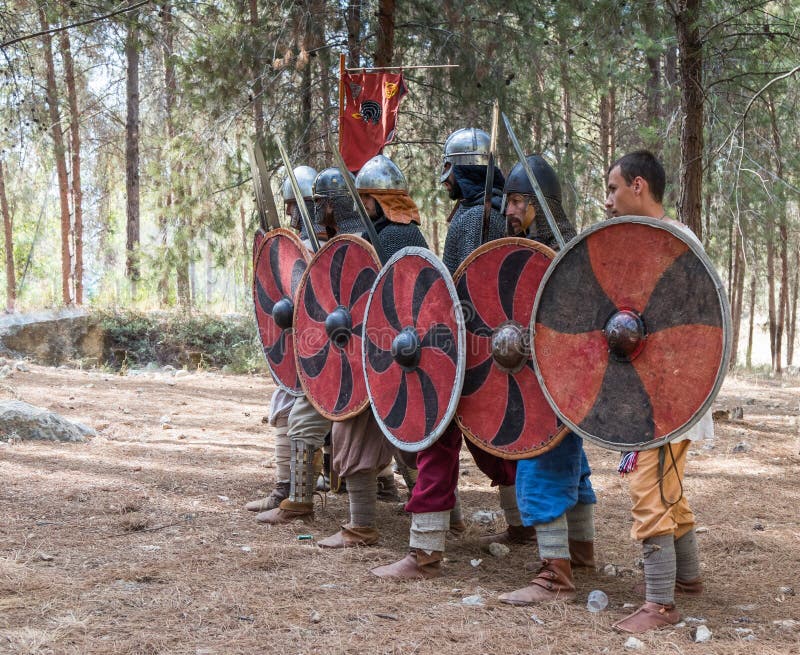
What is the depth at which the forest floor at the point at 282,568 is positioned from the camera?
2539 mm

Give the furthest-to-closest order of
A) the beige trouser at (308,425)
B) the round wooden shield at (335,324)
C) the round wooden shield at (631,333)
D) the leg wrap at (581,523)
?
the beige trouser at (308,425) < the round wooden shield at (335,324) < the leg wrap at (581,523) < the round wooden shield at (631,333)

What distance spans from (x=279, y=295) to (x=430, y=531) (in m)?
1.62

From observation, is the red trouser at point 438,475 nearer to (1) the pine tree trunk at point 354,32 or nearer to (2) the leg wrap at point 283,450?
(2) the leg wrap at point 283,450

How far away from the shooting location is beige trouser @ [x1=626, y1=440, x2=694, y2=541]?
2607 millimetres

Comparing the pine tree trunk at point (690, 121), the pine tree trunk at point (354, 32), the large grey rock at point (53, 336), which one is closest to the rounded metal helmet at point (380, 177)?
the pine tree trunk at point (690, 121)

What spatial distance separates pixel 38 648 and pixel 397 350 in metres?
1.59

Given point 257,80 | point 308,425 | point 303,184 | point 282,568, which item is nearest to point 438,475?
point 282,568

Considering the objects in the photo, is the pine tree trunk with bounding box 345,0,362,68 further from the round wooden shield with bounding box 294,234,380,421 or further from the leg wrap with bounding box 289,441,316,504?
the leg wrap with bounding box 289,441,316,504

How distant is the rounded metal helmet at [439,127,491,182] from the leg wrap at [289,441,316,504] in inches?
57.0

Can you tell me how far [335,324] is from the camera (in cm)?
375

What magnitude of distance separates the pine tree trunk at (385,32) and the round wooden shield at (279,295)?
3894 millimetres

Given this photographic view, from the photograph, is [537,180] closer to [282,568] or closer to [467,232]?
[467,232]

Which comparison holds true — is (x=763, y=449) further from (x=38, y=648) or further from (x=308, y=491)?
(x=38, y=648)

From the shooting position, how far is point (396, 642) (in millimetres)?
2510
